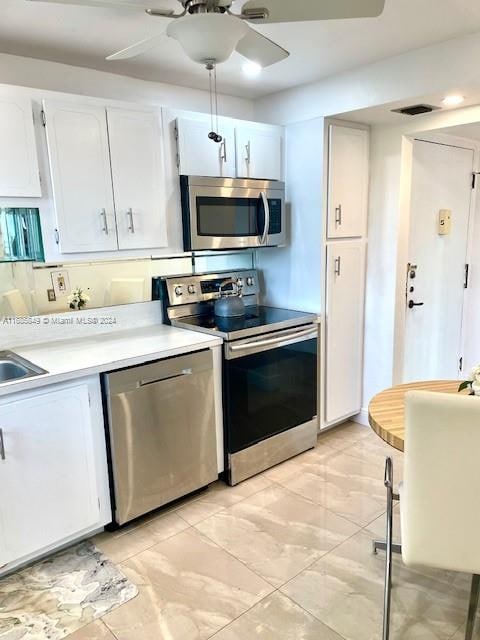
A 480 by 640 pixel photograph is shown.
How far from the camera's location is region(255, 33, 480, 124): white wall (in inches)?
87.8

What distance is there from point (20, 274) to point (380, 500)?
2.29 metres

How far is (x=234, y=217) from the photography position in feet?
9.30

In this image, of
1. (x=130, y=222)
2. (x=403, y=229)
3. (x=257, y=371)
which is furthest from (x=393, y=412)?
(x=403, y=229)

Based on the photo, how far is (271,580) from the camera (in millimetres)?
1974

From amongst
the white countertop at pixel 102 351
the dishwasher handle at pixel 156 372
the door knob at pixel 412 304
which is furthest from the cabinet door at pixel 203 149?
the door knob at pixel 412 304

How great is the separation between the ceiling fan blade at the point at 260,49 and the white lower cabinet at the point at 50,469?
1516mm

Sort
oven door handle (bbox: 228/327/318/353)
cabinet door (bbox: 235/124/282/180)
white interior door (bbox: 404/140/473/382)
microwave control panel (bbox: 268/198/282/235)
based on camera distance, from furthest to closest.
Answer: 1. white interior door (bbox: 404/140/473/382)
2. microwave control panel (bbox: 268/198/282/235)
3. cabinet door (bbox: 235/124/282/180)
4. oven door handle (bbox: 228/327/318/353)

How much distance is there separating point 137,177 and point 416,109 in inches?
65.8

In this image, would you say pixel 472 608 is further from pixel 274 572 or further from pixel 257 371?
pixel 257 371

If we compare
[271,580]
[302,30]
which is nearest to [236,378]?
[271,580]

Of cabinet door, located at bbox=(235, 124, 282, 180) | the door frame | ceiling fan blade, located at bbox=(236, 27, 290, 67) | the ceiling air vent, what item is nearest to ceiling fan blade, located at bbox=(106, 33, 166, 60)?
ceiling fan blade, located at bbox=(236, 27, 290, 67)

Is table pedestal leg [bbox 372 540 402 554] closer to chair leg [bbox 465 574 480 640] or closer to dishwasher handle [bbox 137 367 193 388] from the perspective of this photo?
chair leg [bbox 465 574 480 640]

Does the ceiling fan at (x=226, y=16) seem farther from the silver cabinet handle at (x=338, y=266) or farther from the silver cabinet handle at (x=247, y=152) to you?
the silver cabinet handle at (x=338, y=266)

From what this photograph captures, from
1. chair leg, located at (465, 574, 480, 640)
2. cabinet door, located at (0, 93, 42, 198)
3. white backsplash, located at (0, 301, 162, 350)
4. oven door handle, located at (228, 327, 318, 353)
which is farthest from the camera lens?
oven door handle, located at (228, 327, 318, 353)
